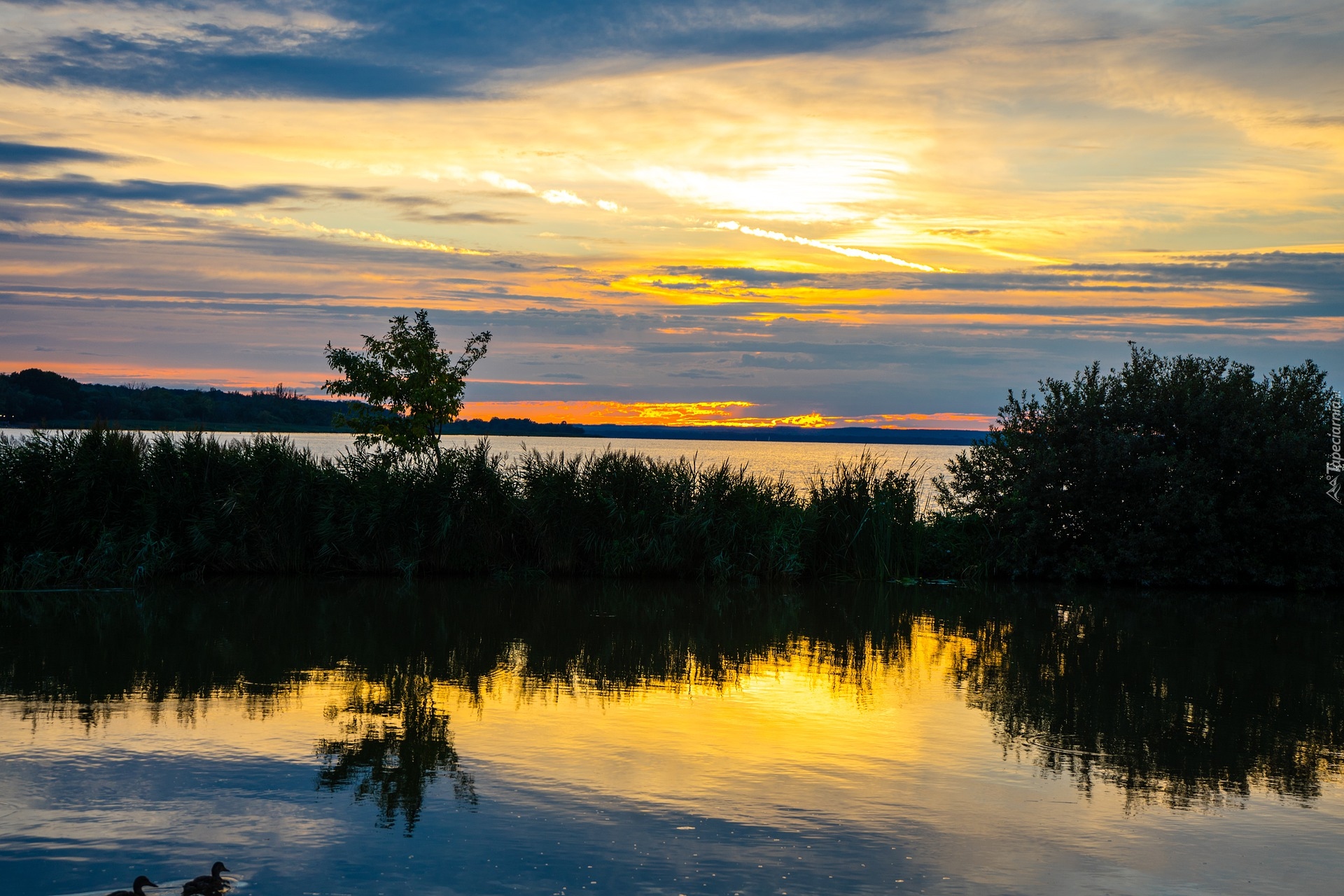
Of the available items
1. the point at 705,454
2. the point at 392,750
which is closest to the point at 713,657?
the point at 392,750

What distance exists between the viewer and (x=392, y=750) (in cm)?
850

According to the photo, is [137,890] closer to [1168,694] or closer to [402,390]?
[1168,694]

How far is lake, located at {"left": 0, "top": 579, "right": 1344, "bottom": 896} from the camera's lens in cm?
622

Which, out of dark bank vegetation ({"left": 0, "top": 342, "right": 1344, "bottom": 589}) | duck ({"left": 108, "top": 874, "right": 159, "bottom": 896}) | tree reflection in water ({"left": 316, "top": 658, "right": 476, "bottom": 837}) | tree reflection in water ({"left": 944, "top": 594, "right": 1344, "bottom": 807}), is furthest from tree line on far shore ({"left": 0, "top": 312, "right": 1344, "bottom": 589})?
duck ({"left": 108, "top": 874, "right": 159, "bottom": 896})

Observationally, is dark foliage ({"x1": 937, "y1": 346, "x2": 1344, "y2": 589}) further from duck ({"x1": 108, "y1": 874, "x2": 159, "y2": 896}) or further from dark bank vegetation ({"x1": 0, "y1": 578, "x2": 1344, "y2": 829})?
duck ({"x1": 108, "y1": 874, "x2": 159, "y2": 896})

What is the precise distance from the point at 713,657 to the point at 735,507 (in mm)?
8136

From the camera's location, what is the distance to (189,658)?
12.2 meters

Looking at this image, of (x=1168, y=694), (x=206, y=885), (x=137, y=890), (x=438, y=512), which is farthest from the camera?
(x=438, y=512)

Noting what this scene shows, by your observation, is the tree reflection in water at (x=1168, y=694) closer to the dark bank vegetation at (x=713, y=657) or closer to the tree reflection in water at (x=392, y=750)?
the dark bank vegetation at (x=713, y=657)

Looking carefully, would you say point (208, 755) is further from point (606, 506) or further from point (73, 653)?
point (606, 506)

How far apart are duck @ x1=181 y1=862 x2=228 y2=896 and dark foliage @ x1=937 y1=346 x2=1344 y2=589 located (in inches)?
706

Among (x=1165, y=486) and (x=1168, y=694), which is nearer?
(x=1168, y=694)

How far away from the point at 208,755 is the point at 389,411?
16.2m

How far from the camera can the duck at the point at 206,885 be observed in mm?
5426
